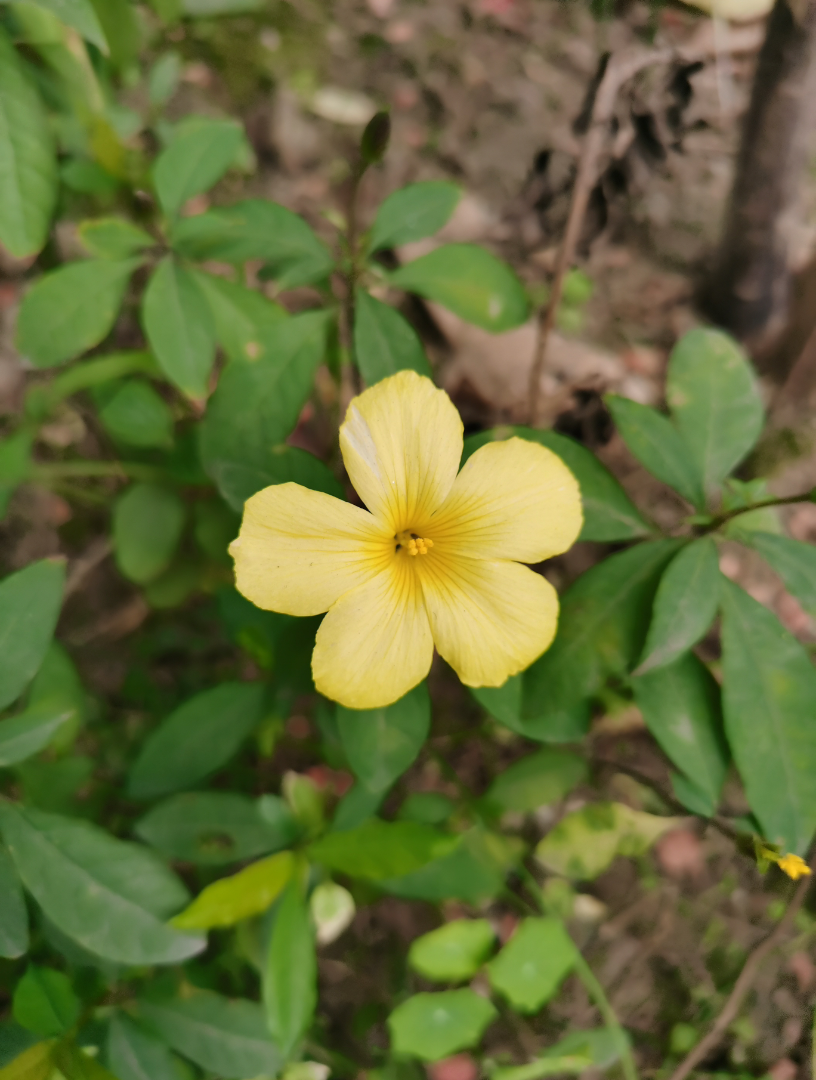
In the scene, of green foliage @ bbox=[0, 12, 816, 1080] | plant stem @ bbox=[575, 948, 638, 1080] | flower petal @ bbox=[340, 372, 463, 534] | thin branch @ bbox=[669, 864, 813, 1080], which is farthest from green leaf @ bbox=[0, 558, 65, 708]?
thin branch @ bbox=[669, 864, 813, 1080]

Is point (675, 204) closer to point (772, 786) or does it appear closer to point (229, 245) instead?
point (229, 245)

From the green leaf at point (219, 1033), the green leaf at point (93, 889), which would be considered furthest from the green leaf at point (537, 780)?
the green leaf at point (93, 889)

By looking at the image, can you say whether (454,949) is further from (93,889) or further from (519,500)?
(519,500)

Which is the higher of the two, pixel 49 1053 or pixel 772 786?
pixel 772 786

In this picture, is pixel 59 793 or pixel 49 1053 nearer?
pixel 49 1053

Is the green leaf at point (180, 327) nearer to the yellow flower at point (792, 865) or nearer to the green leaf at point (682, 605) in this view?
the green leaf at point (682, 605)

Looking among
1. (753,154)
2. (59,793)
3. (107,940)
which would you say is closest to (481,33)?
(753,154)

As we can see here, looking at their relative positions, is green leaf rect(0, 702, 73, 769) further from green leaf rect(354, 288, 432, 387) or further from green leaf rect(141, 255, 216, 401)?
green leaf rect(354, 288, 432, 387)
